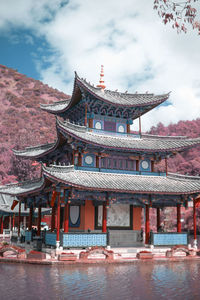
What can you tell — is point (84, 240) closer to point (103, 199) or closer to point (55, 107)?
point (103, 199)

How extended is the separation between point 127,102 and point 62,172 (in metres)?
8.84

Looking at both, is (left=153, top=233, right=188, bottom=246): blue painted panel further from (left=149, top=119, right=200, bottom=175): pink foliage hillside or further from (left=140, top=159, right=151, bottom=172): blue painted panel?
(left=149, top=119, right=200, bottom=175): pink foliage hillside

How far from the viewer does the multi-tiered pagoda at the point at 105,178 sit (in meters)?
22.2

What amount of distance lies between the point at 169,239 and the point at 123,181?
17.1ft

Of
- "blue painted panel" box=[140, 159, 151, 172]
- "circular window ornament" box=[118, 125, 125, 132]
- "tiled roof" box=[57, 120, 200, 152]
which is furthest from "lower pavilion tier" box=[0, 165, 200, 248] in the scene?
"circular window ornament" box=[118, 125, 125, 132]

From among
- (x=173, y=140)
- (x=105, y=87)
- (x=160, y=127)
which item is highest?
(x=160, y=127)

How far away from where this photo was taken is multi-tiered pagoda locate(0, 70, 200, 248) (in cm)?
2219

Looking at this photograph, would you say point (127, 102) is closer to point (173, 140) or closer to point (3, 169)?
point (173, 140)

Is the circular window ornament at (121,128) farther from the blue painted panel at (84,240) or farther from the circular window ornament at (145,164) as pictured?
the blue painted panel at (84,240)

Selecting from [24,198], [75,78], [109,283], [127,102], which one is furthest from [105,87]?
[109,283]

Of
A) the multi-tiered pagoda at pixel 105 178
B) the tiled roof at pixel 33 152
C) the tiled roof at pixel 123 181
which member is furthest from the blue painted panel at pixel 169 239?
the tiled roof at pixel 33 152

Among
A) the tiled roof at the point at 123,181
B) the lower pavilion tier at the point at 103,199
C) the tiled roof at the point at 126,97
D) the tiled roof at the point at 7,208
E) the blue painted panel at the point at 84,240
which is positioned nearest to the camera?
the blue painted panel at the point at 84,240

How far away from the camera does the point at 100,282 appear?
45.4 feet

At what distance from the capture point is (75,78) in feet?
79.8
